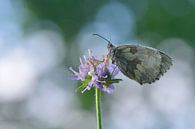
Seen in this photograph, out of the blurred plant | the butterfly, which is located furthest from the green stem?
the butterfly

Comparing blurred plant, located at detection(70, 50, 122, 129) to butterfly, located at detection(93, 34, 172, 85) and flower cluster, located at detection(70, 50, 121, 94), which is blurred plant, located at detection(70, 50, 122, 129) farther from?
butterfly, located at detection(93, 34, 172, 85)

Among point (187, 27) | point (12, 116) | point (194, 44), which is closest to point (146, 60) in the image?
point (187, 27)

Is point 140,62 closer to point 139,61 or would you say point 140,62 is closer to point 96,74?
point 139,61

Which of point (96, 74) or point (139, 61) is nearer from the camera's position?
point (96, 74)

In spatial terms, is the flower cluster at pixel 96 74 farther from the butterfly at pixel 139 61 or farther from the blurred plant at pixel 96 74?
the butterfly at pixel 139 61

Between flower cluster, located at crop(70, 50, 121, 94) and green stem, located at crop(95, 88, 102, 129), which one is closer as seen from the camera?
green stem, located at crop(95, 88, 102, 129)

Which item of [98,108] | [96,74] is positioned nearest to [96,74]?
[96,74]

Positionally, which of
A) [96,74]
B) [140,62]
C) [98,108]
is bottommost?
[98,108]

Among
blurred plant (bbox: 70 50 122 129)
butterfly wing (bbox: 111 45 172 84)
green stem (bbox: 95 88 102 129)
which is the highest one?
butterfly wing (bbox: 111 45 172 84)

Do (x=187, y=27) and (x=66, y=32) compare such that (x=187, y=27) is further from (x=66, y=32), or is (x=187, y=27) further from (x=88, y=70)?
(x=88, y=70)
